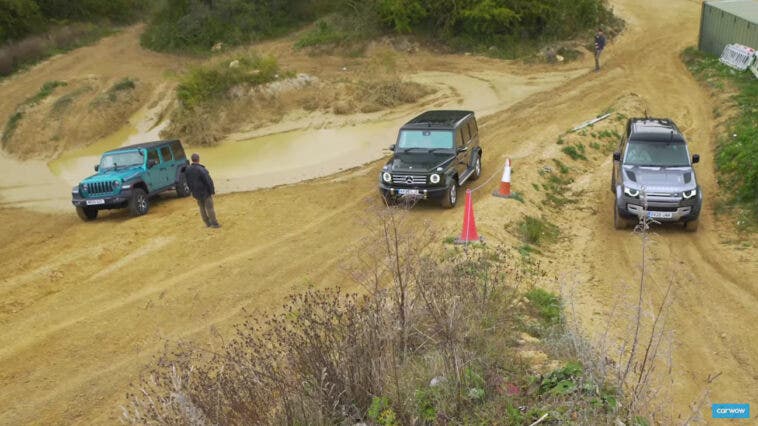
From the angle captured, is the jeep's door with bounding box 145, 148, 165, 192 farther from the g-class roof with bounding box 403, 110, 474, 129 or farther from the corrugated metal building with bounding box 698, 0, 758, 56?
the corrugated metal building with bounding box 698, 0, 758, 56

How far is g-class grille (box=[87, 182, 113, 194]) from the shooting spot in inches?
619

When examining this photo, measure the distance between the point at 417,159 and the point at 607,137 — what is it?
7725 mm

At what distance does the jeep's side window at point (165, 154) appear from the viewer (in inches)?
681

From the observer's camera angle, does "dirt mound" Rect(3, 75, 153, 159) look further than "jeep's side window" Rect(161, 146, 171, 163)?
Yes

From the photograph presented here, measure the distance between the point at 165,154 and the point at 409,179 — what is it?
7.73 meters

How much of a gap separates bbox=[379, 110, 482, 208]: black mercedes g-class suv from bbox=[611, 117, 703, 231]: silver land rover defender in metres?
3.32

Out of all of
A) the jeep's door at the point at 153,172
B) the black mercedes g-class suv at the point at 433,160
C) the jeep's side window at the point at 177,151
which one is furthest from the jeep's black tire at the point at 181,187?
the black mercedes g-class suv at the point at 433,160

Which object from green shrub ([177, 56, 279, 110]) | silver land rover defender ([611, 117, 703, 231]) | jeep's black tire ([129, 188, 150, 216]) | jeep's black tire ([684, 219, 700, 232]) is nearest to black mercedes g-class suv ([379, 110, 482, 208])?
silver land rover defender ([611, 117, 703, 231])

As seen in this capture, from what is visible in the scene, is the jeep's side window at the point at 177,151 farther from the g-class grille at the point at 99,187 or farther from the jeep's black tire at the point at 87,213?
the jeep's black tire at the point at 87,213

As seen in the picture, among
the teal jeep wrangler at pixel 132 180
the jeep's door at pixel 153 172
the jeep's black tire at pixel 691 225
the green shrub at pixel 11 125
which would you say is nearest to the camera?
the jeep's black tire at pixel 691 225

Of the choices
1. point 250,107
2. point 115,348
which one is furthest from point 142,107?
point 115,348

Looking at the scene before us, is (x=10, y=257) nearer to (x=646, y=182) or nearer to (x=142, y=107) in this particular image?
(x=646, y=182)

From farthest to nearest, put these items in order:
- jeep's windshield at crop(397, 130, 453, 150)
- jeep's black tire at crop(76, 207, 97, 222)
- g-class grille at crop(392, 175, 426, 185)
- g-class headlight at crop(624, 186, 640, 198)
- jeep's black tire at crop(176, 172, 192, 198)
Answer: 1. jeep's black tire at crop(176, 172, 192, 198)
2. jeep's black tire at crop(76, 207, 97, 222)
3. jeep's windshield at crop(397, 130, 453, 150)
4. g-class grille at crop(392, 175, 426, 185)
5. g-class headlight at crop(624, 186, 640, 198)

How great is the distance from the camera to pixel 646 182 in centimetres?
1222
